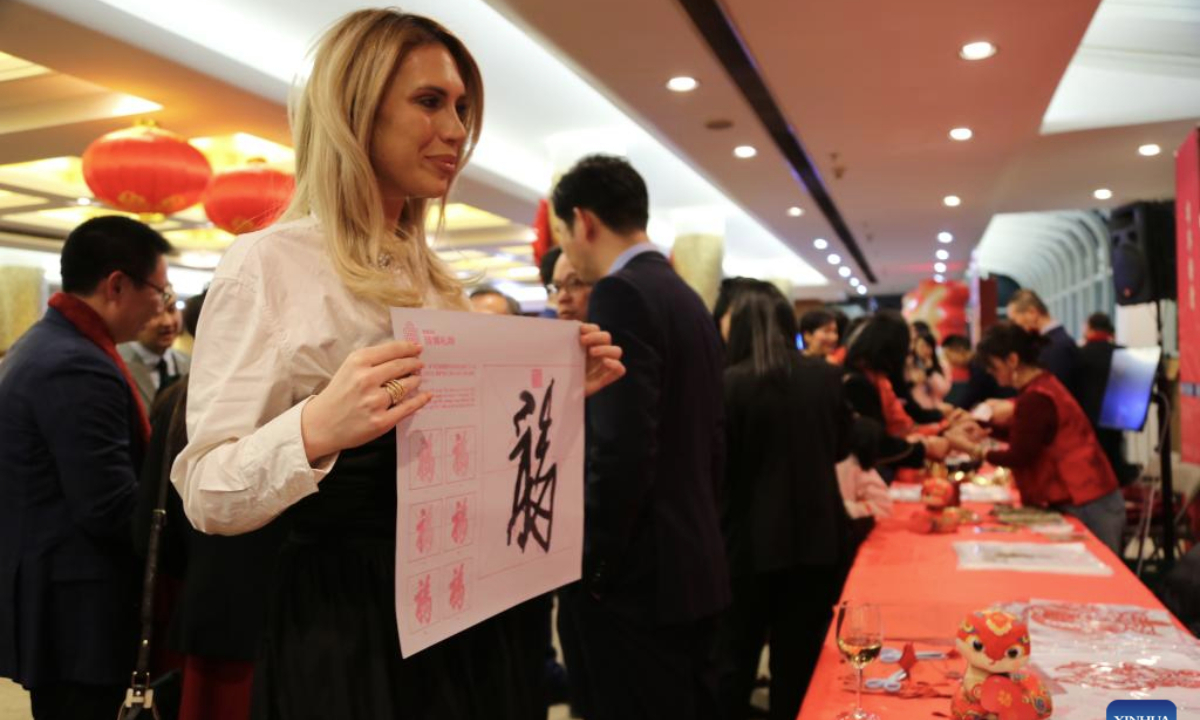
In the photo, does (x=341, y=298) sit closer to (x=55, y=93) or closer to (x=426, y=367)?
(x=426, y=367)

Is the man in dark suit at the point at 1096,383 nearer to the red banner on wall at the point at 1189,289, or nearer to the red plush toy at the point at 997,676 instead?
the red banner on wall at the point at 1189,289

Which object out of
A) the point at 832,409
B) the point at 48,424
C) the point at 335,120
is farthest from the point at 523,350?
the point at 832,409

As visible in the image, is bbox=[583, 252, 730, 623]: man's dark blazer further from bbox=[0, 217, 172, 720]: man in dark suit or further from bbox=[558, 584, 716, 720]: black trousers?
bbox=[0, 217, 172, 720]: man in dark suit

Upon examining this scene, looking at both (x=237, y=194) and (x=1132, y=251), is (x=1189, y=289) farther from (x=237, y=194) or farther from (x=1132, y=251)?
(x=237, y=194)

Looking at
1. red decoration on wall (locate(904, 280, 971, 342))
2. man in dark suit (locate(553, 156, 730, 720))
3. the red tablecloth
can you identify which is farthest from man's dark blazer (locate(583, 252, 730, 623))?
red decoration on wall (locate(904, 280, 971, 342))

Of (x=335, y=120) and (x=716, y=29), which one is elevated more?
(x=716, y=29)

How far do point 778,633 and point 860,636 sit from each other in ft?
5.03

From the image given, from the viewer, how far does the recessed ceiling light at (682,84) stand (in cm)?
471

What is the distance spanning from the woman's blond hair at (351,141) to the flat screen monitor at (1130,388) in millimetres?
4130

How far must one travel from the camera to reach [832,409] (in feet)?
9.84

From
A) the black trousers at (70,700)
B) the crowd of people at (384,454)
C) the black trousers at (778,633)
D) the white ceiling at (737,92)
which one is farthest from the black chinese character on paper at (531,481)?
the white ceiling at (737,92)

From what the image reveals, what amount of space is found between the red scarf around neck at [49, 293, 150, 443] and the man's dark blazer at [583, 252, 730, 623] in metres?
1.08

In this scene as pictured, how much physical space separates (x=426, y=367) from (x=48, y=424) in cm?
135

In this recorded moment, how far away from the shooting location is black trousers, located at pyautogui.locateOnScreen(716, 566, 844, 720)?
2928mm
